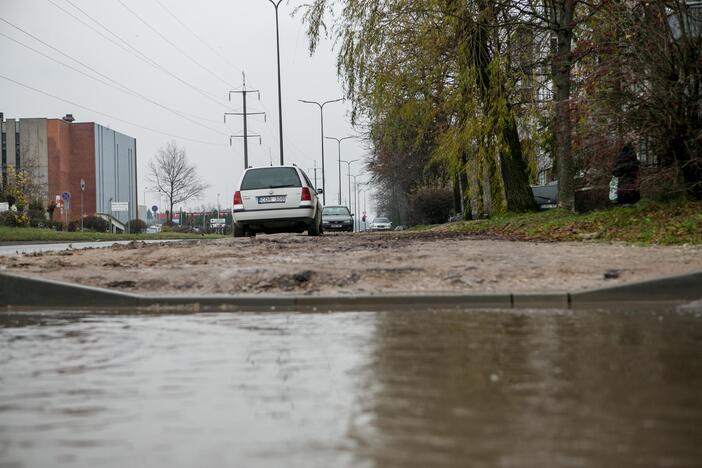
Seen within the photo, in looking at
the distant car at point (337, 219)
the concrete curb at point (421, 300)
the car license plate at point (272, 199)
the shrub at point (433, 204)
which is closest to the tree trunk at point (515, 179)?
the car license plate at point (272, 199)

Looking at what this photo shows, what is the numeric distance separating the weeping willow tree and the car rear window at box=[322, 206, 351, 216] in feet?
59.6

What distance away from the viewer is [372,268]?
A: 10141 mm

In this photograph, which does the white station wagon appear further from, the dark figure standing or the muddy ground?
the dark figure standing

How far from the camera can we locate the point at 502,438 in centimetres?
337

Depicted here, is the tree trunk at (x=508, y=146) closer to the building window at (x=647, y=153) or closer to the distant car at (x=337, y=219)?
the building window at (x=647, y=153)

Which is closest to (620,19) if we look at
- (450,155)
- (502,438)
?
(450,155)

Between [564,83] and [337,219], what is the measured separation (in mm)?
22369

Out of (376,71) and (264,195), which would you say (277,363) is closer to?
(264,195)

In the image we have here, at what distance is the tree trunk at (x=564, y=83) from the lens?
2098 centimetres

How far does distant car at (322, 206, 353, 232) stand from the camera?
140ft

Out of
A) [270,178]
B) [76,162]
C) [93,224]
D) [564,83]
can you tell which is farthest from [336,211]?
[76,162]

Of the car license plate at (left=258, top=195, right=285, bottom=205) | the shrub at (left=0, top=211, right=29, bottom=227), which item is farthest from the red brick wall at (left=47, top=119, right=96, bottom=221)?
the car license plate at (left=258, top=195, right=285, bottom=205)

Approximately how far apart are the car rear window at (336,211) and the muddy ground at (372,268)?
3077cm

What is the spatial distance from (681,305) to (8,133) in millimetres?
89044
